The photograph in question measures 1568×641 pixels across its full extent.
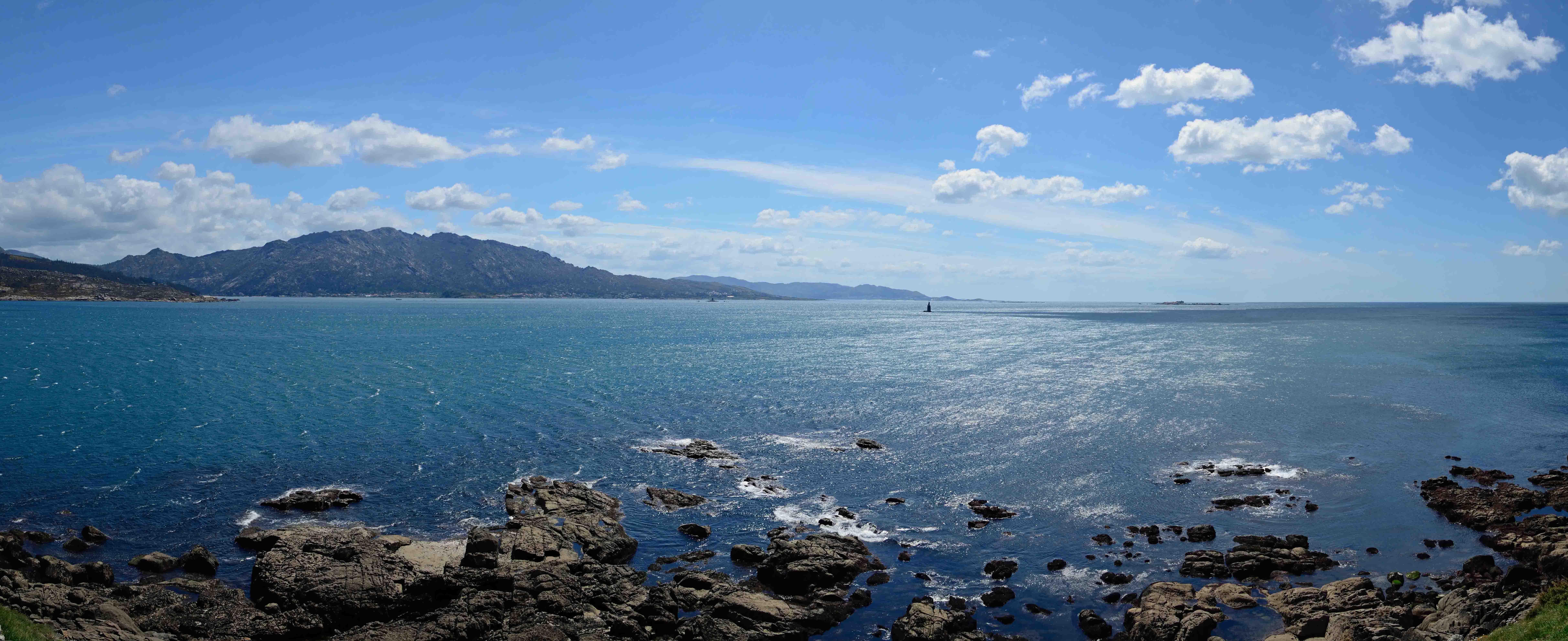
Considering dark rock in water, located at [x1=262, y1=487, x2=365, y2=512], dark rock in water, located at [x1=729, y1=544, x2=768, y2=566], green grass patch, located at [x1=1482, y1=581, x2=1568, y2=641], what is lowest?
dark rock in water, located at [x1=729, y1=544, x2=768, y2=566]

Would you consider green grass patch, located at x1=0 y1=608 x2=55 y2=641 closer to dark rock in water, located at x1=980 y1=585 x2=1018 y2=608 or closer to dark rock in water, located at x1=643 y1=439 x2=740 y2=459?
dark rock in water, located at x1=980 y1=585 x2=1018 y2=608

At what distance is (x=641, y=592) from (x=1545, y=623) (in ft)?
87.3

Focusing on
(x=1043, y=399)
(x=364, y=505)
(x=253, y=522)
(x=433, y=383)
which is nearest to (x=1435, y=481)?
(x=1043, y=399)

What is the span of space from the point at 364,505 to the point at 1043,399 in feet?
204

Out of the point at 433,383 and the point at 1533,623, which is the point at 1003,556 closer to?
the point at 1533,623

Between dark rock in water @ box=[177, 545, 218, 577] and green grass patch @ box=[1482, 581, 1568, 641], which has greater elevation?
green grass patch @ box=[1482, 581, 1568, 641]

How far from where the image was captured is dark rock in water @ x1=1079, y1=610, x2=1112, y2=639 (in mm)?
26984

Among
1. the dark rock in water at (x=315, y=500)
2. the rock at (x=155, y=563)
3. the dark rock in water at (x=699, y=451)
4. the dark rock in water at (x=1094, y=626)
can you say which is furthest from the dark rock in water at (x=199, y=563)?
the dark rock in water at (x=1094, y=626)

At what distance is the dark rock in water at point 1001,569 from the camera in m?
32.3

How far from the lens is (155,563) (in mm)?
30719

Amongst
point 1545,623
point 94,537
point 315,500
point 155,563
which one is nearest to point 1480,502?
point 1545,623

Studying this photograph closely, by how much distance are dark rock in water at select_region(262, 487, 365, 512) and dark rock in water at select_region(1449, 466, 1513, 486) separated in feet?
213

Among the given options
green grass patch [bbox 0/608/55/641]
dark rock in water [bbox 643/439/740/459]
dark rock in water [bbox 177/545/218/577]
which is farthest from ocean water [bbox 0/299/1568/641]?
green grass patch [bbox 0/608/55/641]

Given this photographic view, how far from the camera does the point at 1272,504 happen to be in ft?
139
